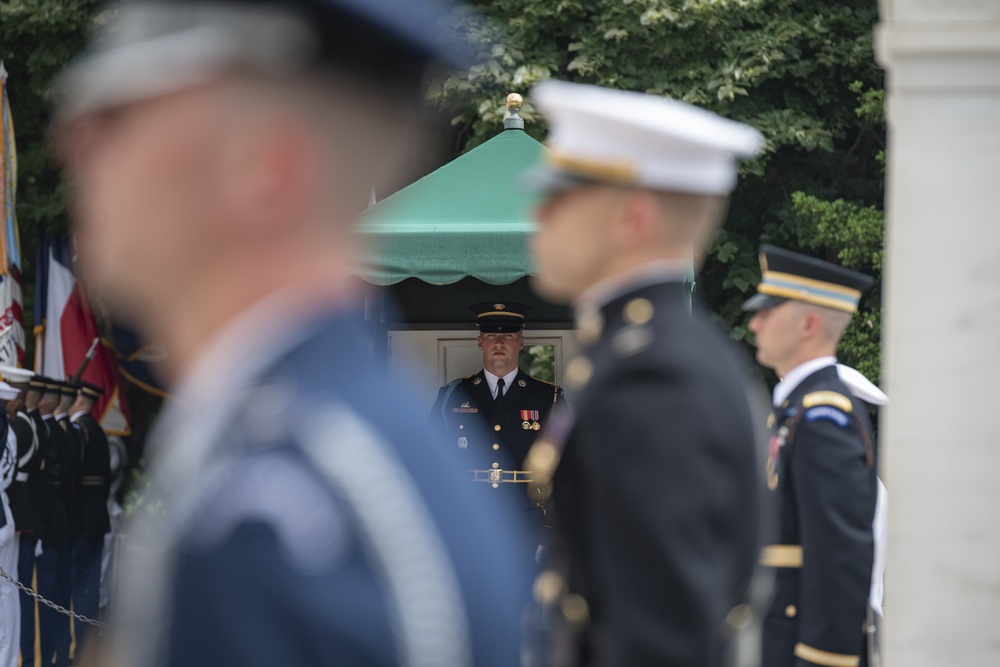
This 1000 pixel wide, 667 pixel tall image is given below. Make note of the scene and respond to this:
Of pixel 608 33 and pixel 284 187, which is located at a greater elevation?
pixel 608 33

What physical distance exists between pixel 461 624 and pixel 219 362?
28 centimetres

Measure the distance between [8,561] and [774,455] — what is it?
7.62 m

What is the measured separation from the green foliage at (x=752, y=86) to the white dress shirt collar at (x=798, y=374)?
25.5 feet

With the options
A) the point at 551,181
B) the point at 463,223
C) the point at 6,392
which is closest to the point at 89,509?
the point at 6,392

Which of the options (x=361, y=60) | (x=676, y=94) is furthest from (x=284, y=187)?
(x=676, y=94)

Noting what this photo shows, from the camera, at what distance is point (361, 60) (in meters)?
1.12

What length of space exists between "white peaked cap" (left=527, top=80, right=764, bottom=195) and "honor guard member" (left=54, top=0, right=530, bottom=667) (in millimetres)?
952

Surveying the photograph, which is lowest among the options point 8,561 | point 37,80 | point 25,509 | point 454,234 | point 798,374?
point 8,561

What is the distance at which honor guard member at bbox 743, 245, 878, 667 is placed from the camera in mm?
3838

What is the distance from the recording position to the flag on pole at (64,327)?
12797mm

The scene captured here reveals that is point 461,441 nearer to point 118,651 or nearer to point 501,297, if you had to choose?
point 501,297

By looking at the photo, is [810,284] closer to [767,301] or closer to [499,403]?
[767,301]

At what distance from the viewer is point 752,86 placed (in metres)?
13.0

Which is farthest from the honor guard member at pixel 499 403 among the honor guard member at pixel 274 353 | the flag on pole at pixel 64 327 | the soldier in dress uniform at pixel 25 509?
the flag on pole at pixel 64 327
